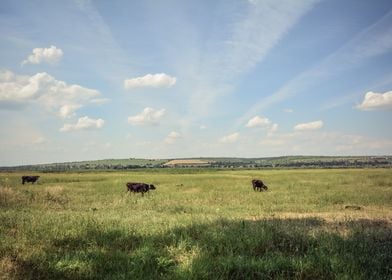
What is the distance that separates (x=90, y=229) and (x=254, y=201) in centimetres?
1507

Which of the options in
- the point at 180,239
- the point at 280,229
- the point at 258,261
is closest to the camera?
the point at 258,261

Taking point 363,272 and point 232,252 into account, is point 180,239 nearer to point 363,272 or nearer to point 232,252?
point 232,252

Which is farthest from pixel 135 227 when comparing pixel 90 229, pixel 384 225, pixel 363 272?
pixel 384 225

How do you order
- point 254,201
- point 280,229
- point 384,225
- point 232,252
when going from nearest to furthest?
point 232,252 < point 280,229 < point 384,225 < point 254,201

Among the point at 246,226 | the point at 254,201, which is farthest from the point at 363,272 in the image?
the point at 254,201

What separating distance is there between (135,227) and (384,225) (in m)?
9.35

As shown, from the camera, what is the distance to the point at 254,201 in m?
24.3

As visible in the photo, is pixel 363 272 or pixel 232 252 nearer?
pixel 363 272

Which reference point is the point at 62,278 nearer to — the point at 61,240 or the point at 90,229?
the point at 61,240

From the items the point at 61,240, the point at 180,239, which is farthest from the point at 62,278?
the point at 180,239

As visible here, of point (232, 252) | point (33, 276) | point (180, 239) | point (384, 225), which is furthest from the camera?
point (384, 225)

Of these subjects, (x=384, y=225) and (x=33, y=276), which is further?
(x=384, y=225)

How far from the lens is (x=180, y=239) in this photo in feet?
32.7

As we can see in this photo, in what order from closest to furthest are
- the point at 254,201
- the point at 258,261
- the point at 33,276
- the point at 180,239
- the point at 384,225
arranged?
1. the point at 33,276
2. the point at 258,261
3. the point at 180,239
4. the point at 384,225
5. the point at 254,201
